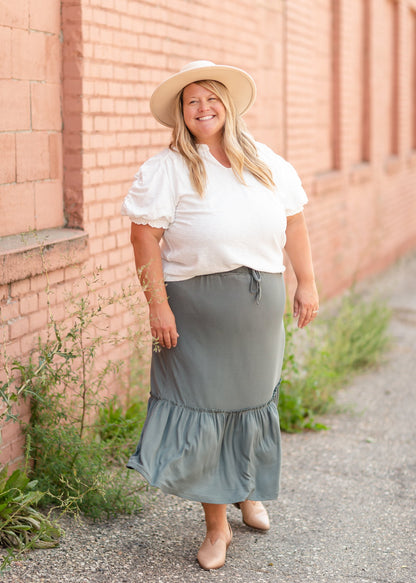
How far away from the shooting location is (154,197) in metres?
3.18

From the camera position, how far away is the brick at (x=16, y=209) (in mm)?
3756

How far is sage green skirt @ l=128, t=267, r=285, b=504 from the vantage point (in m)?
3.26

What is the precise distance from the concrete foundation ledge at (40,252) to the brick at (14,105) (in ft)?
1.63

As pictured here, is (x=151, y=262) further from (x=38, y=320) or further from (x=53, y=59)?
(x=53, y=59)

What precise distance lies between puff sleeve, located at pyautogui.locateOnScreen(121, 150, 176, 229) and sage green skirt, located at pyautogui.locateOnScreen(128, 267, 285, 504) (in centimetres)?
28

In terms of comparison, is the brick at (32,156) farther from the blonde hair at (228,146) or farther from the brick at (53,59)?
the blonde hair at (228,146)

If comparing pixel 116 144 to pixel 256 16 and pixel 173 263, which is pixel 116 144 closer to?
pixel 173 263

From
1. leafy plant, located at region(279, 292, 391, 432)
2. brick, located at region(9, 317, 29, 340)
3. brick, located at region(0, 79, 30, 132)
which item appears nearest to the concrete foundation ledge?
brick, located at region(9, 317, 29, 340)

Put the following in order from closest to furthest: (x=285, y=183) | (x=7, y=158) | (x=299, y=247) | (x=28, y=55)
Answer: (x=285, y=183) → (x=299, y=247) → (x=7, y=158) → (x=28, y=55)

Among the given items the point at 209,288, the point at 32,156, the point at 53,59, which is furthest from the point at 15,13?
the point at 209,288

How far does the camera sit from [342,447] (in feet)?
15.8

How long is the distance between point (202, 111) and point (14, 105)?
101 centimetres

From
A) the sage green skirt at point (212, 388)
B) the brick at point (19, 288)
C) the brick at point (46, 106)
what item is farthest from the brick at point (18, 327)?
the brick at point (46, 106)

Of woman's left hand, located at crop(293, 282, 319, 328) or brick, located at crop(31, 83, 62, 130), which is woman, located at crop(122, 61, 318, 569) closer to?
woman's left hand, located at crop(293, 282, 319, 328)
